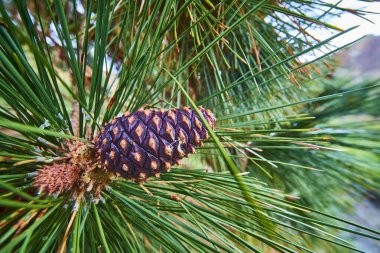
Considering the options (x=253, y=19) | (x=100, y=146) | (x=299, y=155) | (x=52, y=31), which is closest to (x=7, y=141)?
(x=100, y=146)

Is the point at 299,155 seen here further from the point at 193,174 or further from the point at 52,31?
the point at 52,31

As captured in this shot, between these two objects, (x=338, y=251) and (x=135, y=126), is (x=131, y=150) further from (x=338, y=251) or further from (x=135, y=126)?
(x=338, y=251)

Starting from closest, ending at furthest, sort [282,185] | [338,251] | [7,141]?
1. [7,141]
2. [338,251]
3. [282,185]

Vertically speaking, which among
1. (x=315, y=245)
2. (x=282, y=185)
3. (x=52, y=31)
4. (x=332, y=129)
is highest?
(x=52, y=31)

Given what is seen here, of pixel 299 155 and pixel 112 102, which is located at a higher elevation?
pixel 112 102

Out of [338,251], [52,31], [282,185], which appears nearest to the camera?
[52,31]

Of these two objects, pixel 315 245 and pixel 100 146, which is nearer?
pixel 100 146
